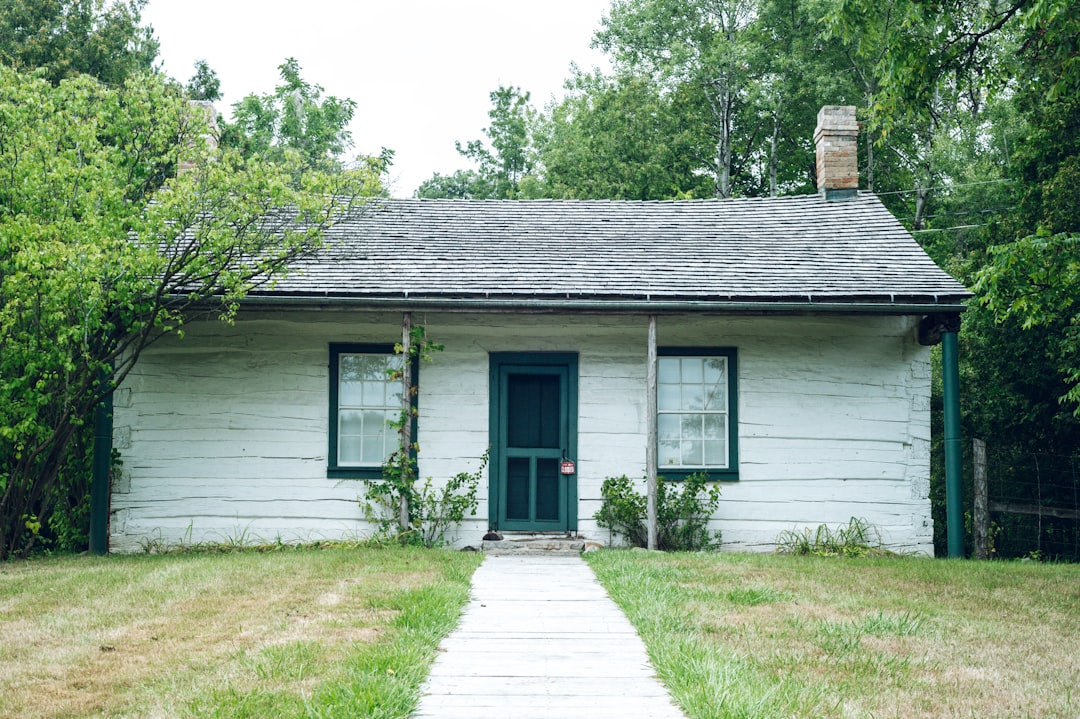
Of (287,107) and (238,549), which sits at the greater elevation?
(287,107)

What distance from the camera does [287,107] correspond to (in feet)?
103

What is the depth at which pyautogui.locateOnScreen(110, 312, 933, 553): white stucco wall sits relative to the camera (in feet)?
39.6

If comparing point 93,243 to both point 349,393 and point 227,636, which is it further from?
point 227,636

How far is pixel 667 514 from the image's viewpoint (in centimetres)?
1173

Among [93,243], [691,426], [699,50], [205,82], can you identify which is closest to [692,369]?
[691,426]

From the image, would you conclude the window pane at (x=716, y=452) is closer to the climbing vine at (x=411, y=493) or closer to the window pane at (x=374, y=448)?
the climbing vine at (x=411, y=493)

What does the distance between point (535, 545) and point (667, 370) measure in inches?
109

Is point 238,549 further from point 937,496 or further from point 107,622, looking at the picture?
point 937,496

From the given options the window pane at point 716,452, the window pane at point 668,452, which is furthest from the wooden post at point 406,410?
the window pane at point 716,452

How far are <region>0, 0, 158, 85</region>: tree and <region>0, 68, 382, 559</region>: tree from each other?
17.5m

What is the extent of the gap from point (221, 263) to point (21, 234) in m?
1.99

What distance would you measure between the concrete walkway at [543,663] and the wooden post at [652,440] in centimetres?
309

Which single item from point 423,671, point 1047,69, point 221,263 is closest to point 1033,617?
point 423,671

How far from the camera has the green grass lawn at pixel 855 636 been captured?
4.62 m
